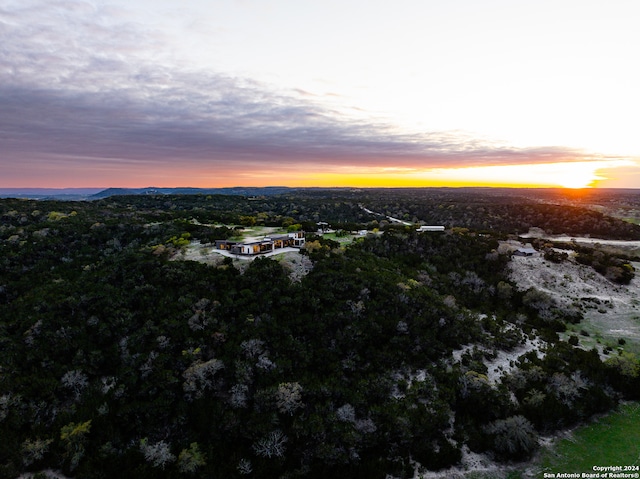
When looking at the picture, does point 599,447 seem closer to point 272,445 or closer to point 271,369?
point 272,445

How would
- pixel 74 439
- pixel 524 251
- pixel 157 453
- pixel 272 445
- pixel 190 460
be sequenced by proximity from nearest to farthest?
1. pixel 190 460
2. pixel 157 453
3. pixel 74 439
4. pixel 272 445
5. pixel 524 251

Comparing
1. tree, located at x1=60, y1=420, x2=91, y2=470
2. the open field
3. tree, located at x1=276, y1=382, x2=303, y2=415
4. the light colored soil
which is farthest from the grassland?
tree, located at x1=60, y1=420, x2=91, y2=470

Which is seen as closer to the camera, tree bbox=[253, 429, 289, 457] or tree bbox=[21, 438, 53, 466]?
tree bbox=[21, 438, 53, 466]

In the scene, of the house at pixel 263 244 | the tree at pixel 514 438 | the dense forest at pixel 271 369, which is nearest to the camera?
the dense forest at pixel 271 369

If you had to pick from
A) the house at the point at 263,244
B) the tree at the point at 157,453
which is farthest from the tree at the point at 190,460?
the house at the point at 263,244

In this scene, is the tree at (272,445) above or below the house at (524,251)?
below

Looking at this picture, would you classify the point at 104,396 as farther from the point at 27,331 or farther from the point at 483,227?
the point at 483,227

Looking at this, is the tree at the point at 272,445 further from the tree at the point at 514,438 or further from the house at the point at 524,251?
the house at the point at 524,251

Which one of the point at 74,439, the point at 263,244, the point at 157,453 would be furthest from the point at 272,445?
the point at 263,244

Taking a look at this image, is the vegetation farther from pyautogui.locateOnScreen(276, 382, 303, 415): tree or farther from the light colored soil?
pyautogui.locateOnScreen(276, 382, 303, 415): tree
